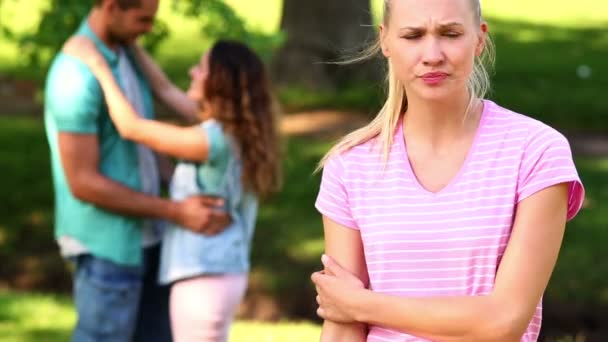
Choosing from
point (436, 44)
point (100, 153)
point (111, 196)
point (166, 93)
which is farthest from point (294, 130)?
point (436, 44)

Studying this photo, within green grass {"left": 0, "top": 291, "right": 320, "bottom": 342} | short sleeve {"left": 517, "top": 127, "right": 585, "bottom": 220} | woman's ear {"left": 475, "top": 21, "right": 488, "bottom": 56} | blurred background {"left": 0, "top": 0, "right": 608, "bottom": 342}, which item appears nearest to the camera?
short sleeve {"left": 517, "top": 127, "right": 585, "bottom": 220}

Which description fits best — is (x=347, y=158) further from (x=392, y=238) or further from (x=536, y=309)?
(x=536, y=309)

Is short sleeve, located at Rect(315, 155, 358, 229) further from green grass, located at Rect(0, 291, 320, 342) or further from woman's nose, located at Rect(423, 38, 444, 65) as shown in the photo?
green grass, located at Rect(0, 291, 320, 342)

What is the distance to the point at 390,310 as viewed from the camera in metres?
2.68

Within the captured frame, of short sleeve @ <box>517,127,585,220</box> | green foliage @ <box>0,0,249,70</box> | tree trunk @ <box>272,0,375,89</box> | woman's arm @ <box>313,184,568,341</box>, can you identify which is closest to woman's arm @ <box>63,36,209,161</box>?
woman's arm @ <box>313,184,568,341</box>

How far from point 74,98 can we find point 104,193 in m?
0.37

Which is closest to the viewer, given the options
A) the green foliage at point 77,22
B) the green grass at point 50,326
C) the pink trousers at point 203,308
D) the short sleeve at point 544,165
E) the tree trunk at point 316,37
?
the short sleeve at point 544,165

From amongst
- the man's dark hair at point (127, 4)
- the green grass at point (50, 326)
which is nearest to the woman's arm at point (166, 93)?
the man's dark hair at point (127, 4)

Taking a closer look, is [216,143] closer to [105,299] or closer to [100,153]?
[100,153]

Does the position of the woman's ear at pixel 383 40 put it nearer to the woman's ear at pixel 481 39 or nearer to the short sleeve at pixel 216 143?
the woman's ear at pixel 481 39

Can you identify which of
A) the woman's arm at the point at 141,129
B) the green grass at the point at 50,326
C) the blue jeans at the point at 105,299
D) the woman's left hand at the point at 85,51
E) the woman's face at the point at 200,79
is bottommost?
the green grass at the point at 50,326

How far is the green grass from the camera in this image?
659cm

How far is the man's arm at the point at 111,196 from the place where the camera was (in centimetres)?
464

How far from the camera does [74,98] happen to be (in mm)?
4633
